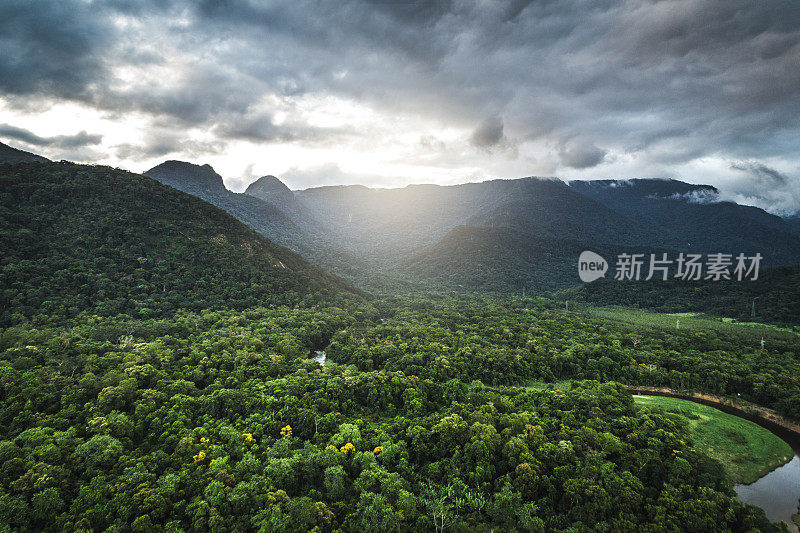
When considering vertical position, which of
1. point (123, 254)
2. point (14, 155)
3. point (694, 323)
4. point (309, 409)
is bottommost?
point (309, 409)

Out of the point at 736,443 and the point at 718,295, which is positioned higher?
the point at 718,295

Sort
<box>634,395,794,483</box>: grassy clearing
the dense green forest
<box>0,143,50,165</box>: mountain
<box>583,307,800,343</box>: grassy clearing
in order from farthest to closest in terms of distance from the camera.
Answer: <box>0,143,50,165</box>: mountain < <box>583,307,800,343</box>: grassy clearing < <box>634,395,794,483</box>: grassy clearing < the dense green forest

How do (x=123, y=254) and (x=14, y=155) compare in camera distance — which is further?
(x=14, y=155)

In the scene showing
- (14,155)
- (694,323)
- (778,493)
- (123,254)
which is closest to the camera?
(778,493)

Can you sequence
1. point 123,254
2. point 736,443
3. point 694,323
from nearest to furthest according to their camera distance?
point 736,443, point 123,254, point 694,323

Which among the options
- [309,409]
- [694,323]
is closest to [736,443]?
[309,409]

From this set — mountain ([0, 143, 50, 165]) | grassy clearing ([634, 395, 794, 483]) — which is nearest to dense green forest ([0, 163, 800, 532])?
grassy clearing ([634, 395, 794, 483])

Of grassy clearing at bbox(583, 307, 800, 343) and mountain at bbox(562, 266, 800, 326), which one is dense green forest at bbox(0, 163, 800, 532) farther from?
mountain at bbox(562, 266, 800, 326)

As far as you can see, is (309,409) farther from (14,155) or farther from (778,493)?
(14,155)
